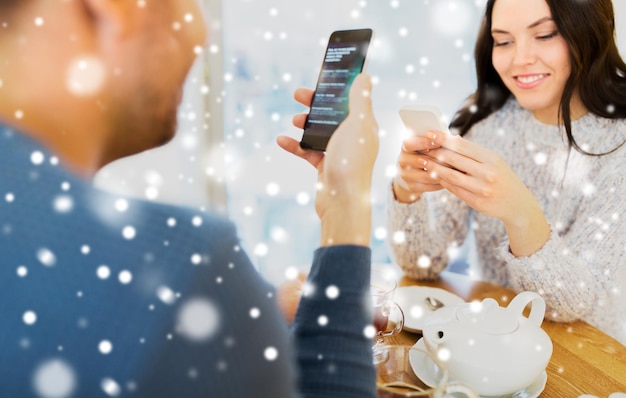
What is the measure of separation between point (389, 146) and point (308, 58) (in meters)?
0.59

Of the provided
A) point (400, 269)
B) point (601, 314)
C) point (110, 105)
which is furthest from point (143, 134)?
point (601, 314)

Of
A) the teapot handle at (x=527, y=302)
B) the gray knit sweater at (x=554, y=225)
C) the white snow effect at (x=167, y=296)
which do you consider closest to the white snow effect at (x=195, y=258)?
the white snow effect at (x=167, y=296)

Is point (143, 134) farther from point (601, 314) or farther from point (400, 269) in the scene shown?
point (601, 314)

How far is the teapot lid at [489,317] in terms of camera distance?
693 mm

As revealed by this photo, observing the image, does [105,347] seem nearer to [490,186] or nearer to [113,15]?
[113,15]

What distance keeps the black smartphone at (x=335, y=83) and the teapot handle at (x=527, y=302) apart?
0.43 metres

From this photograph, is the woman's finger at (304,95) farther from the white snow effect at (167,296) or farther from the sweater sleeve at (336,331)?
the white snow effect at (167,296)

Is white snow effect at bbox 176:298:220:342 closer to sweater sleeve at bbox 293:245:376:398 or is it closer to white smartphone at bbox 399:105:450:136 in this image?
sweater sleeve at bbox 293:245:376:398

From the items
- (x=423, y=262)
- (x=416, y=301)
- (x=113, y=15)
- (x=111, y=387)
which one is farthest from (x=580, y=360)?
(x=113, y=15)

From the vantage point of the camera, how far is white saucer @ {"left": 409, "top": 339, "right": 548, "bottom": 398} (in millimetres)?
703

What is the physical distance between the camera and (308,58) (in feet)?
7.91

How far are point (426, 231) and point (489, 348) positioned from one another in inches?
26.1

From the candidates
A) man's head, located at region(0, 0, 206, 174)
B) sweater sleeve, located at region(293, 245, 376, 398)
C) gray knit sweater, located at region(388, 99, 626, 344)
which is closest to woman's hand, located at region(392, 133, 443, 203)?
gray knit sweater, located at region(388, 99, 626, 344)

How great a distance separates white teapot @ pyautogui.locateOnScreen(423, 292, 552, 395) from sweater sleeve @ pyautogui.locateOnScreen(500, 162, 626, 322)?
36 cm
